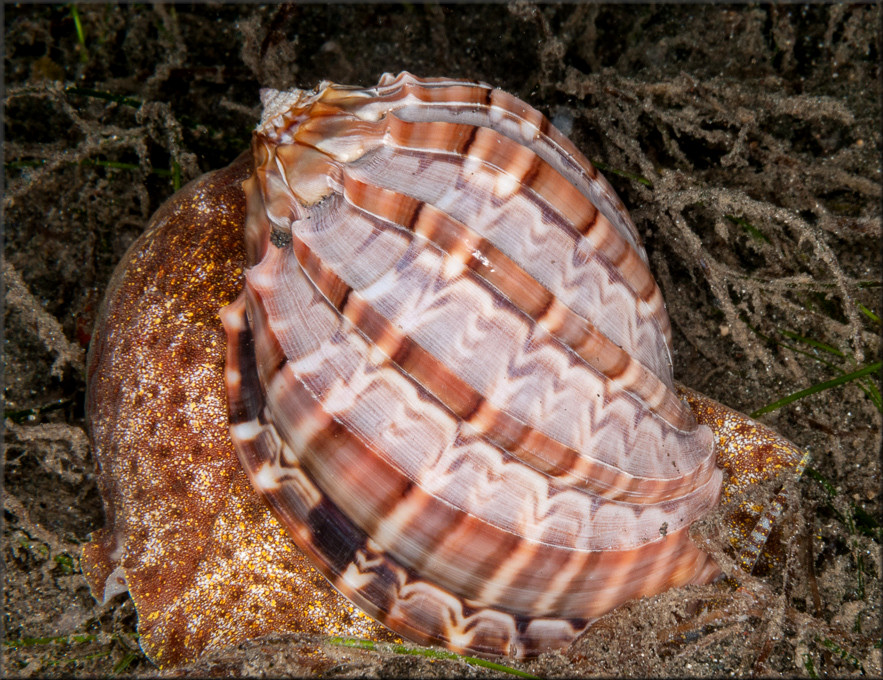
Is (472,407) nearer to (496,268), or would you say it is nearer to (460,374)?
(460,374)

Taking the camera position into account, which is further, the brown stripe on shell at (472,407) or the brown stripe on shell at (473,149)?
the brown stripe on shell at (473,149)

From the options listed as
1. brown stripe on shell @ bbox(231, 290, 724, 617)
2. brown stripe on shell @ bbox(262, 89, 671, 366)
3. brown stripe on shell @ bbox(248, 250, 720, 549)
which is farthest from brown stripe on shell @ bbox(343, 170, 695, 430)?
brown stripe on shell @ bbox(231, 290, 724, 617)

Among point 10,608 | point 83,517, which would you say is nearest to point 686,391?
point 83,517

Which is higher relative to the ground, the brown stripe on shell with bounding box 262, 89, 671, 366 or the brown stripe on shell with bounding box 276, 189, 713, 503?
the brown stripe on shell with bounding box 262, 89, 671, 366

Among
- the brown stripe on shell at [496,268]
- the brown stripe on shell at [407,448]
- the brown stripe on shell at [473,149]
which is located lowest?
the brown stripe on shell at [407,448]

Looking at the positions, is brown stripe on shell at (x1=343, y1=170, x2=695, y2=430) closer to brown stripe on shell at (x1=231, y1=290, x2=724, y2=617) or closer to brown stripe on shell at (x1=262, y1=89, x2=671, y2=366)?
brown stripe on shell at (x1=262, y1=89, x2=671, y2=366)

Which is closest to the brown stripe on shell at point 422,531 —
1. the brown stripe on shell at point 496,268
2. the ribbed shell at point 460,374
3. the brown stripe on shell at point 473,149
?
the ribbed shell at point 460,374

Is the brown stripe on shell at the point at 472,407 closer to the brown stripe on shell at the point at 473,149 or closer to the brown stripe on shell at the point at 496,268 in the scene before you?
the brown stripe on shell at the point at 496,268

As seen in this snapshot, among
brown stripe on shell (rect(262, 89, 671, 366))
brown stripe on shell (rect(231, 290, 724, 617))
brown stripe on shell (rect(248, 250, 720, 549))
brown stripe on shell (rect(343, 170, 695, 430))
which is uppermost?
brown stripe on shell (rect(262, 89, 671, 366))

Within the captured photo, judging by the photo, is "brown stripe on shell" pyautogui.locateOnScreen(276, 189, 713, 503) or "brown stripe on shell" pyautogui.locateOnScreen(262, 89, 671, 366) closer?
"brown stripe on shell" pyautogui.locateOnScreen(276, 189, 713, 503)
